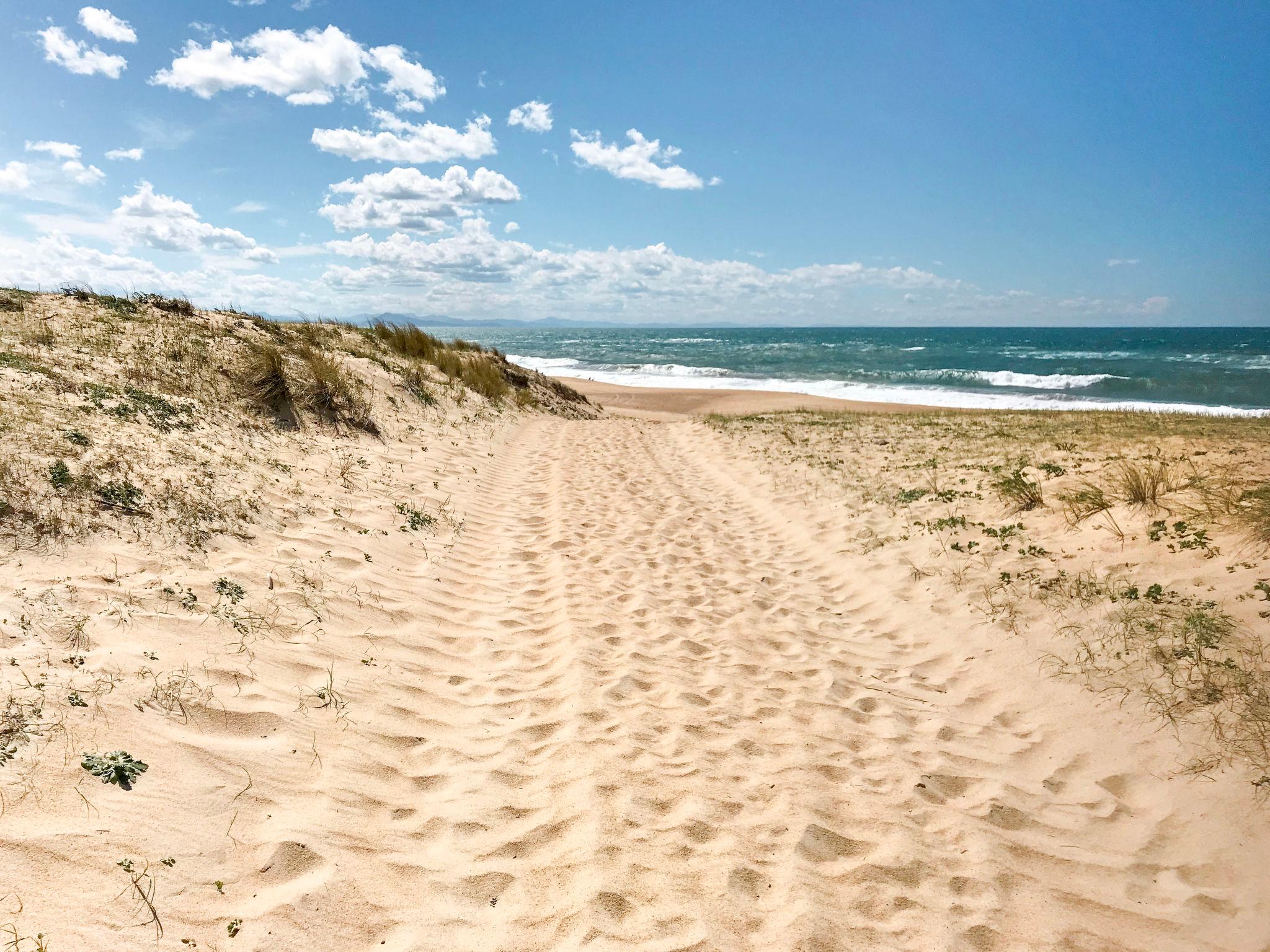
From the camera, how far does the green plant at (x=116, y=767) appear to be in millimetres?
2553

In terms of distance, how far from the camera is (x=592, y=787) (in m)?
3.24

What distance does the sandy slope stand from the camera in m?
2.42

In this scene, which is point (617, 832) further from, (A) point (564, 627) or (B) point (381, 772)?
(A) point (564, 627)

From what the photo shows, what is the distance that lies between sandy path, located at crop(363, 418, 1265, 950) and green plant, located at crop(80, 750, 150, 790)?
3.41 ft

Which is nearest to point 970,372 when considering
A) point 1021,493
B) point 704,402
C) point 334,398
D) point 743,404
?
point 743,404

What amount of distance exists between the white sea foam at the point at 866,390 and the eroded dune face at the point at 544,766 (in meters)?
21.4

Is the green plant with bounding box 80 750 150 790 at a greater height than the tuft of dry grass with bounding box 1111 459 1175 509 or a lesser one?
lesser

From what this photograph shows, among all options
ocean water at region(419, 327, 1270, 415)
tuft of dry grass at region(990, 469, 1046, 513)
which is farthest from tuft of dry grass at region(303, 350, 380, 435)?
ocean water at region(419, 327, 1270, 415)

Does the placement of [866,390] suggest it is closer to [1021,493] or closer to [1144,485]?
[1021,493]

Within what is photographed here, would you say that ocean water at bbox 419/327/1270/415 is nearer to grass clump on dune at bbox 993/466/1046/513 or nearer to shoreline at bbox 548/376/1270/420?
shoreline at bbox 548/376/1270/420

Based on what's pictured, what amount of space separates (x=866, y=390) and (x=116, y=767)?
119 feet

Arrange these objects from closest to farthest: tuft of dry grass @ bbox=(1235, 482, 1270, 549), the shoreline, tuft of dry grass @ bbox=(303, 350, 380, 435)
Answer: tuft of dry grass @ bbox=(1235, 482, 1270, 549)
tuft of dry grass @ bbox=(303, 350, 380, 435)
the shoreline

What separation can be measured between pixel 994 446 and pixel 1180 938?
28.9 ft

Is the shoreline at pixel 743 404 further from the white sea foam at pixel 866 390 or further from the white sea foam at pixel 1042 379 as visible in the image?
the white sea foam at pixel 1042 379
